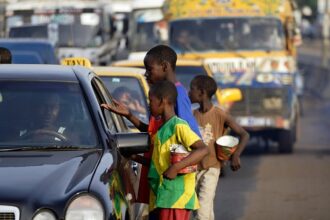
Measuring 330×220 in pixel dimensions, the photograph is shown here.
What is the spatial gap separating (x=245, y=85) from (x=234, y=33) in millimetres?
1164

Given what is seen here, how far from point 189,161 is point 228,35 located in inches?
578

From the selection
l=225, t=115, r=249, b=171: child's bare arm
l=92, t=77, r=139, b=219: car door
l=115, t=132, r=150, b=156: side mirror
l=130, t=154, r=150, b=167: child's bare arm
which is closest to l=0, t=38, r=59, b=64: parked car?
l=225, t=115, r=249, b=171: child's bare arm

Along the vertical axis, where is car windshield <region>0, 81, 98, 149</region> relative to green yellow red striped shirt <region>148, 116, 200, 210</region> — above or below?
above

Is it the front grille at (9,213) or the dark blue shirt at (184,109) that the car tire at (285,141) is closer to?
the dark blue shirt at (184,109)

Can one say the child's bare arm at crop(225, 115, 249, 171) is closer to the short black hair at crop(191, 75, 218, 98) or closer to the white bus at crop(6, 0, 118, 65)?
the short black hair at crop(191, 75, 218, 98)

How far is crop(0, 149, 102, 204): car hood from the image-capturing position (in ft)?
21.2

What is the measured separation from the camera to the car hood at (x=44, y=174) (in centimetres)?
645

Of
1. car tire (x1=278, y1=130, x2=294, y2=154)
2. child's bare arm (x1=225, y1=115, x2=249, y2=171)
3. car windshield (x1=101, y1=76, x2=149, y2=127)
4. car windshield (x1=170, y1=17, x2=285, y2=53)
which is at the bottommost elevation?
car tire (x1=278, y1=130, x2=294, y2=154)

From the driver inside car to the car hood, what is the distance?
0.28m

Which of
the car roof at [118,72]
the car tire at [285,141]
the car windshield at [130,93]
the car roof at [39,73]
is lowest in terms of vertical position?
the car tire at [285,141]

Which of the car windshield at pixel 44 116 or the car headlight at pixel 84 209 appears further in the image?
the car windshield at pixel 44 116

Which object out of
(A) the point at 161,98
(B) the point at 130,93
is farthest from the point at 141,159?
(B) the point at 130,93

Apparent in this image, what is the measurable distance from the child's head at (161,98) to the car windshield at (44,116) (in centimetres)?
40

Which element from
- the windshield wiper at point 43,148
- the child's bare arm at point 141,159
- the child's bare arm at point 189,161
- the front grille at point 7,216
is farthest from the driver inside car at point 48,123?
the front grille at point 7,216
